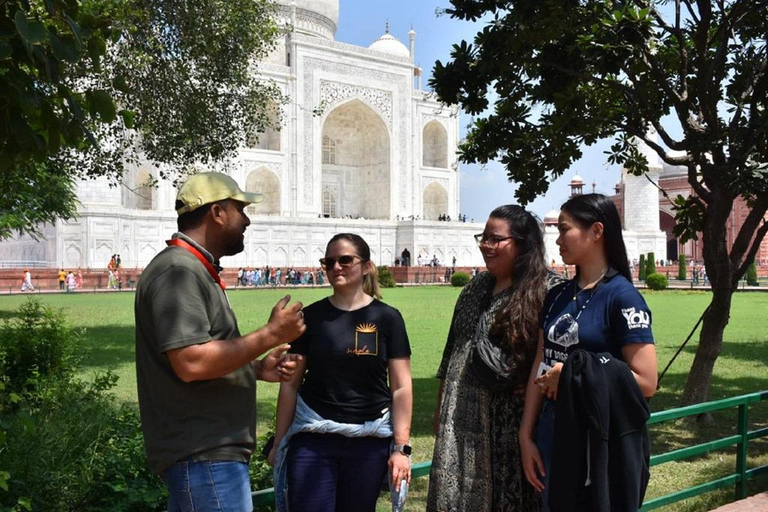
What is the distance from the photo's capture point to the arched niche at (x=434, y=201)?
39250mm

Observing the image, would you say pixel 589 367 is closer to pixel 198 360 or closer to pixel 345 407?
pixel 345 407

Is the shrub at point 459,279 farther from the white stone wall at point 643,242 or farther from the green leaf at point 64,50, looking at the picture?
the green leaf at point 64,50

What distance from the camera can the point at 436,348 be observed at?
31.6ft

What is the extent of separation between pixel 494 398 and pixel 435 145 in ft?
126

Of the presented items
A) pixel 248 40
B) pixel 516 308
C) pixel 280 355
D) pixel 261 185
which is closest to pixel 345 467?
pixel 280 355

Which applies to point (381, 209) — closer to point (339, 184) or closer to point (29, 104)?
point (339, 184)

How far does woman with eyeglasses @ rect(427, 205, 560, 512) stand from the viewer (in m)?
2.42

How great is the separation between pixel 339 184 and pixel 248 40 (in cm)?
2958

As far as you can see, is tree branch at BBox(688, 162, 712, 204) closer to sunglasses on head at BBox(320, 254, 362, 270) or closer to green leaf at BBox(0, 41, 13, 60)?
sunglasses on head at BBox(320, 254, 362, 270)

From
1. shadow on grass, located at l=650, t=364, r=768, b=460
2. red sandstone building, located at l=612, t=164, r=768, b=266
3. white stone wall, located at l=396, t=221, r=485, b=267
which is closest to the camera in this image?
shadow on grass, located at l=650, t=364, r=768, b=460

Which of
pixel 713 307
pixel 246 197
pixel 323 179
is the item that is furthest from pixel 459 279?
pixel 246 197

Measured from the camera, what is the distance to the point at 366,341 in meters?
2.41

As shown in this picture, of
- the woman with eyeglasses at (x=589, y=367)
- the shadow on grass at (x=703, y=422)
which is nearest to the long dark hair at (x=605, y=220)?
the woman with eyeglasses at (x=589, y=367)

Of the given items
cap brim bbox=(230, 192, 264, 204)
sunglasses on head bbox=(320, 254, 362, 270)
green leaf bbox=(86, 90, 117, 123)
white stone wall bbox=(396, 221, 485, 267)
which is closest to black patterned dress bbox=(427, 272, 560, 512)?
sunglasses on head bbox=(320, 254, 362, 270)
